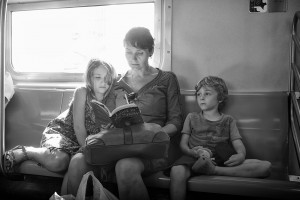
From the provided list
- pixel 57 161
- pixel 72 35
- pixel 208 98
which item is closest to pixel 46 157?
pixel 57 161

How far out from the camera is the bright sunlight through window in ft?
10.6

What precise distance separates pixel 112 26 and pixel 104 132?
63.0 inches

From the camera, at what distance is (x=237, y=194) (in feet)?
6.62

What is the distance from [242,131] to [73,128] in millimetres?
1418

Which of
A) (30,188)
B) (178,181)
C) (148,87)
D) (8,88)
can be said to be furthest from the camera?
(8,88)

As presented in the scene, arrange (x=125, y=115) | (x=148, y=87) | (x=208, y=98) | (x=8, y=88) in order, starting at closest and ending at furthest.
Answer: (x=125, y=115) < (x=208, y=98) < (x=148, y=87) < (x=8, y=88)

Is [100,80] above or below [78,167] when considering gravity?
above

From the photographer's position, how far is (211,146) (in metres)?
2.37

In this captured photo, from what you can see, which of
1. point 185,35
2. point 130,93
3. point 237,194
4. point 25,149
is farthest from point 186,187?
point 185,35

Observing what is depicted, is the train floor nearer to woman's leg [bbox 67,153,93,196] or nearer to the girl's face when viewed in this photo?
woman's leg [bbox 67,153,93,196]

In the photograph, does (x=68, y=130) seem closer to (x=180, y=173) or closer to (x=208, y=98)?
(x=180, y=173)

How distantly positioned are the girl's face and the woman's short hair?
0.32 metres

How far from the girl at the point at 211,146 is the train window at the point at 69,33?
802mm

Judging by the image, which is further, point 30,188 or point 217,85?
point 30,188
